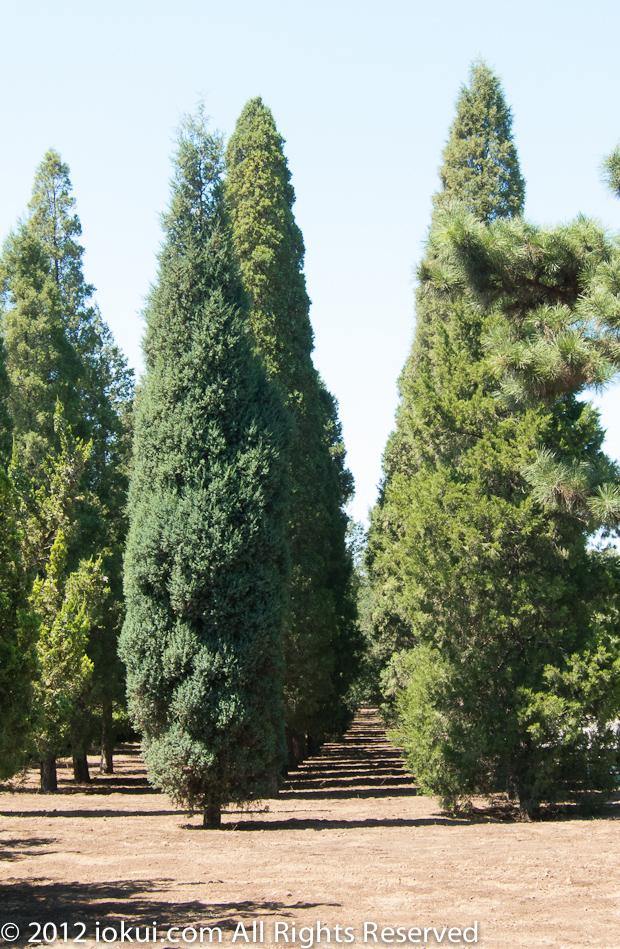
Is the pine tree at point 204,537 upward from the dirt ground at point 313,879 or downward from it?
upward

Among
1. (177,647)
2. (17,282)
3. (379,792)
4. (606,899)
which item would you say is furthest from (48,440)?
(606,899)

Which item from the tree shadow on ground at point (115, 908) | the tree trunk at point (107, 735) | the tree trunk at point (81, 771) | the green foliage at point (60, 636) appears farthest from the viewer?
the tree trunk at point (107, 735)

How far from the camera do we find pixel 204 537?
10.4 meters

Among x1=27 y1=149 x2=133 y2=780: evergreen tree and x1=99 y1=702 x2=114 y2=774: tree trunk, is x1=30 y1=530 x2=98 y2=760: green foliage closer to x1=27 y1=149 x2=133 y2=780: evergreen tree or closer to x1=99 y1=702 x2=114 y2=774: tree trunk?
x1=27 y1=149 x2=133 y2=780: evergreen tree

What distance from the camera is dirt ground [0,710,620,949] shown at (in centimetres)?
500

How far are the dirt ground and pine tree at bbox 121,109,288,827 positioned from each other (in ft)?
4.00

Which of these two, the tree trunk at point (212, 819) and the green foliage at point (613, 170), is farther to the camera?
the tree trunk at point (212, 819)

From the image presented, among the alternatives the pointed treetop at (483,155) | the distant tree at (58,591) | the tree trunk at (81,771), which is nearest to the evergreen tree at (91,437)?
the tree trunk at (81,771)

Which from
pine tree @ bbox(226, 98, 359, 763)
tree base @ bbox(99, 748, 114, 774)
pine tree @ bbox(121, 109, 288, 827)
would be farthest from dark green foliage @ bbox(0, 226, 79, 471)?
tree base @ bbox(99, 748, 114, 774)

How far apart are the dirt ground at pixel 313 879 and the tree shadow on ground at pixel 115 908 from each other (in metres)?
0.02

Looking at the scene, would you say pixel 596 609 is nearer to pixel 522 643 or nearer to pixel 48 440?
pixel 522 643

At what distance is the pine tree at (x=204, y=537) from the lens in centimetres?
1020

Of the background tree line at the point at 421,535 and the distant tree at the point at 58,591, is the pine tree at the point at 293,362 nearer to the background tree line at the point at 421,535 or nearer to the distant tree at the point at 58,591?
the background tree line at the point at 421,535

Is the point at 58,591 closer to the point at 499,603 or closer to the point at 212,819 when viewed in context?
the point at 212,819
